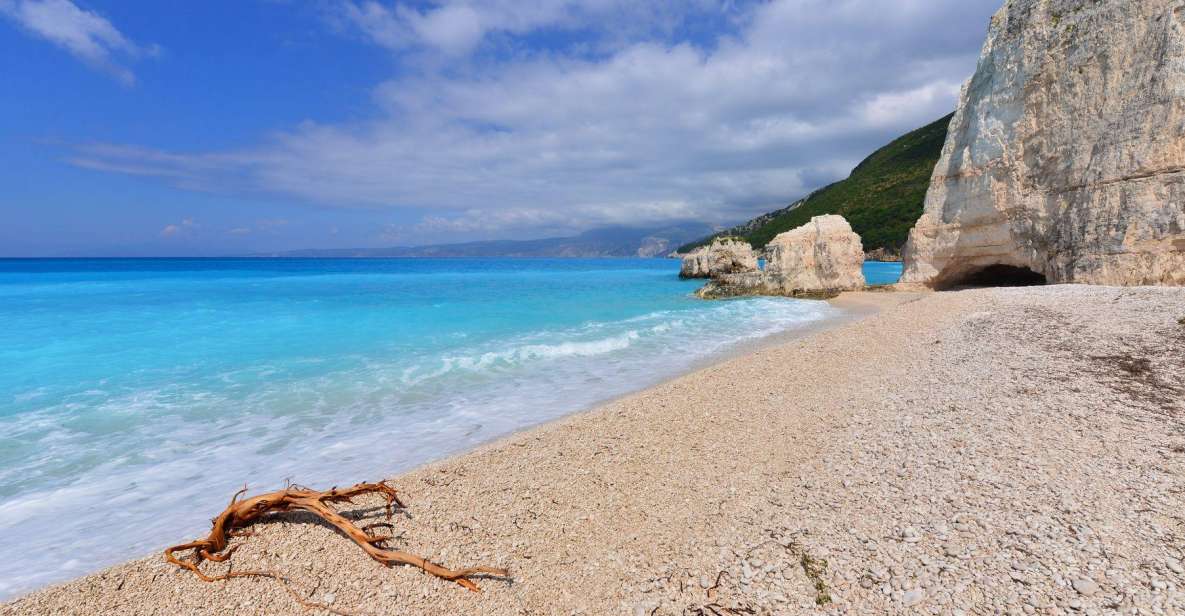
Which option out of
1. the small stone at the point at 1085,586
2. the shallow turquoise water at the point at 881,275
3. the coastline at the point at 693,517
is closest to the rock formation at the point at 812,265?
the shallow turquoise water at the point at 881,275

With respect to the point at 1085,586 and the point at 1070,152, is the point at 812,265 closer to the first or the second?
the point at 1070,152

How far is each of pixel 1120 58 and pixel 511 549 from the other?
81.6 ft

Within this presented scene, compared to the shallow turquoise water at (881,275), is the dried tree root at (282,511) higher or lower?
higher

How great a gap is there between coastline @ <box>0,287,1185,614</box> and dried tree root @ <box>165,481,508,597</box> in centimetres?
8

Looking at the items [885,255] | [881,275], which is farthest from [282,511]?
[885,255]

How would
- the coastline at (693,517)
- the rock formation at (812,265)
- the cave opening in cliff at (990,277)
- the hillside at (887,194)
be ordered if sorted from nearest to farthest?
the coastline at (693,517)
the cave opening in cliff at (990,277)
the rock formation at (812,265)
the hillside at (887,194)

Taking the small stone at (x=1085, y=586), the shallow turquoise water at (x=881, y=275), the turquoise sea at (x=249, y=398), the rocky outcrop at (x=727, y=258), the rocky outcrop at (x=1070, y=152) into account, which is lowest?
the shallow turquoise water at (x=881, y=275)

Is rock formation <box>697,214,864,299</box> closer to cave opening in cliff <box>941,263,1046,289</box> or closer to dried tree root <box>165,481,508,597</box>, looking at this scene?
cave opening in cliff <box>941,263,1046,289</box>

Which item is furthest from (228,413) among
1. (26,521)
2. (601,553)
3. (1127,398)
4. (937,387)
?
(1127,398)

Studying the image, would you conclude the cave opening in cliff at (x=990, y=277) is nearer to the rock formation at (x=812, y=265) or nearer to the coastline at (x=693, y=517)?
the rock formation at (x=812, y=265)

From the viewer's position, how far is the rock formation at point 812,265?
29.7 metres

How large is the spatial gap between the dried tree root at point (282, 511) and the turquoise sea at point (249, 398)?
1387mm

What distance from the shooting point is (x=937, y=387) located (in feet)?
24.0

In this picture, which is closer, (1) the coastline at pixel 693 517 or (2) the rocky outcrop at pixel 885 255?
(1) the coastline at pixel 693 517
